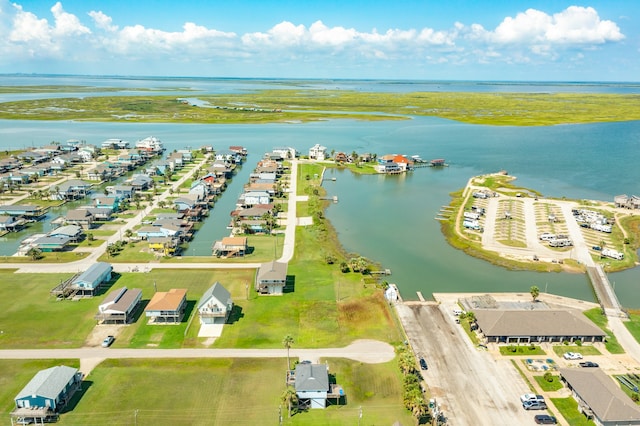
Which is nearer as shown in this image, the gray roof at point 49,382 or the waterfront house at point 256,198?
the gray roof at point 49,382

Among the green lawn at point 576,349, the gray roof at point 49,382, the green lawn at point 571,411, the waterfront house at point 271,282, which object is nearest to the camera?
the gray roof at point 49,382

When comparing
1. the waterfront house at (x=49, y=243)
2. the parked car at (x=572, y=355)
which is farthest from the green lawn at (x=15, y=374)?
the parked car at (x=572, y=355)

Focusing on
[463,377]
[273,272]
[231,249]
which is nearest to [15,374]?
[273,272]

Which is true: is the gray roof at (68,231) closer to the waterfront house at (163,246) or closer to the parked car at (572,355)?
the waterfront house at (163,246)

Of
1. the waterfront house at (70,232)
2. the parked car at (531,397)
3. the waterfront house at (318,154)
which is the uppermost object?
the waterfront house at (318,154)

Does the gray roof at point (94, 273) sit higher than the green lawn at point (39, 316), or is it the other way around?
the gray roof at point (94, 273)

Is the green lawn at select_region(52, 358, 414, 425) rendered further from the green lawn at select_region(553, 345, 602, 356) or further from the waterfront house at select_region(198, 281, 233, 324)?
the green lawn at select_region(553, 345, 602, 356)

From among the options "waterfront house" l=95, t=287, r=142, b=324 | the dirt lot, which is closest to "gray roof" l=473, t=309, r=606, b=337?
the dirt lot
